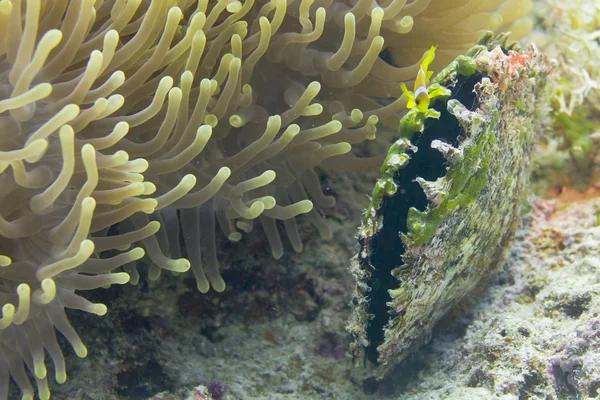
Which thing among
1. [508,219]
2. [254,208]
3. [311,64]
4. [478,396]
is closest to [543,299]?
[508,219]

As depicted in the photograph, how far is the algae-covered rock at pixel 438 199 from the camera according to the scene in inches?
57.1

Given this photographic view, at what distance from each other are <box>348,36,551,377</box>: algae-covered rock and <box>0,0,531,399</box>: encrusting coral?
385 mm

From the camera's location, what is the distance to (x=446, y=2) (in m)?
2.10

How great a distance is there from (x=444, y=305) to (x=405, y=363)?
298 mm

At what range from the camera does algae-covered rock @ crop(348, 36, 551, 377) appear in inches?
57.1

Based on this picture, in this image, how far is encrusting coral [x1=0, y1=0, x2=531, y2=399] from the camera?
147 centimetres

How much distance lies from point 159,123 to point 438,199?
3.49 feet

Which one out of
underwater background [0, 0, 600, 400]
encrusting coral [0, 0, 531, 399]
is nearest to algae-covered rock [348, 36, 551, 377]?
underwater background [0, 0, 600, 400]

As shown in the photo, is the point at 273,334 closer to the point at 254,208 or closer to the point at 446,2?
the point at 254,208

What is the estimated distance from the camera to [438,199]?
4.68 feet

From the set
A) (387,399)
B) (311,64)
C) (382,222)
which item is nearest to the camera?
(382,222)

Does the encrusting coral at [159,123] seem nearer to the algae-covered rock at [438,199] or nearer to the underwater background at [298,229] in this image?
the underwater background at [298,229]

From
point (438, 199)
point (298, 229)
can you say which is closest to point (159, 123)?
point (298, 229)

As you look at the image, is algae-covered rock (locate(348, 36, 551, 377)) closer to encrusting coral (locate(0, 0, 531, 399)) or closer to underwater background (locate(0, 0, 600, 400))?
underwater background (locate(0, 0, 600, 400))
